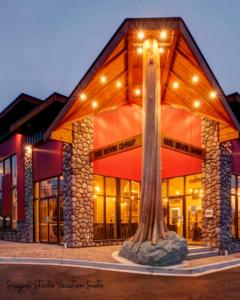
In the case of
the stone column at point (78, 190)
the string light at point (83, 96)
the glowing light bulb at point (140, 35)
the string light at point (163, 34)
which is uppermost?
the glowing light bulb at point (140, 35)

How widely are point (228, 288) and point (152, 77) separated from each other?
23.6 ft

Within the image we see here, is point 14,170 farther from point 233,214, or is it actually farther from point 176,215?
point 233,214

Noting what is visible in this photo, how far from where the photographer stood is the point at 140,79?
49.2 feet

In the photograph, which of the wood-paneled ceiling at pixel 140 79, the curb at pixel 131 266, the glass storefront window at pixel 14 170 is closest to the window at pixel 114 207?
the wood-paneled ceiling at pixel 140 79

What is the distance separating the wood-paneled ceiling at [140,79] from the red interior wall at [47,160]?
A: 5.02 feet

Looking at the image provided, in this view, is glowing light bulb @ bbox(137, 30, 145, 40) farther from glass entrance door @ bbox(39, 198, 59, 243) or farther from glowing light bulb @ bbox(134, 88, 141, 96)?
glass entrance door @ bbox(39, 198, 59, 243)

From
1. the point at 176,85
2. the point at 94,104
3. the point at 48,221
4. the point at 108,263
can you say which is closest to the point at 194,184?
the point at 176,85

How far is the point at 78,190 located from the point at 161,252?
236 inches

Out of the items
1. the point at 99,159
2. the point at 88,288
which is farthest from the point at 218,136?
the point at 88,288

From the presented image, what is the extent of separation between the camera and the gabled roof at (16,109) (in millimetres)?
18484

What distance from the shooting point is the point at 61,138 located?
46.8 feet

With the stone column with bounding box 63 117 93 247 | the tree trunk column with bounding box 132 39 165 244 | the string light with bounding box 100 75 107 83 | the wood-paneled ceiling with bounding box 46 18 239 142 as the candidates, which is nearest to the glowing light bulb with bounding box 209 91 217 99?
the wood-paneled ceiling with bounding box 46 18 239 142

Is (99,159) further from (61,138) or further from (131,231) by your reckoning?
(131,231)

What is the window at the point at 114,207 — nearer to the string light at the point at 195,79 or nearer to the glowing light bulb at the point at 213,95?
the string light at the point at 195,79
